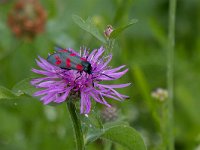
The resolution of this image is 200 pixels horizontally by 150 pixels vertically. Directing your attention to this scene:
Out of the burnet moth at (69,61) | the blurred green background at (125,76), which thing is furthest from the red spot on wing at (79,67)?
the blurred green background at (125,76)

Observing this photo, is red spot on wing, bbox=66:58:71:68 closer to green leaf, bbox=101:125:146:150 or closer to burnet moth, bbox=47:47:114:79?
burnet moth, bbox=47:47:114:79

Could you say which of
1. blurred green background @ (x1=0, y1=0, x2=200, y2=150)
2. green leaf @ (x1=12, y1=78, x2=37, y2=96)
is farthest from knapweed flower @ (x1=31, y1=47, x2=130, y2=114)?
blurred green background @ (x1=0, y1=0, x2=200, y2=150)

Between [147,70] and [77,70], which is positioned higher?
[147,70]

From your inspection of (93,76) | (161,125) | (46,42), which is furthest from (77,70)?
(46,42)

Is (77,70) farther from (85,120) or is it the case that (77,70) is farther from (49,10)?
(49,10)

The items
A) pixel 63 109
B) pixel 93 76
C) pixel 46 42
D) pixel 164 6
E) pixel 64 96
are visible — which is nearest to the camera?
pixel 64 96
